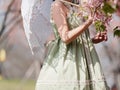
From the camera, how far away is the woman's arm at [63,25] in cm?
283

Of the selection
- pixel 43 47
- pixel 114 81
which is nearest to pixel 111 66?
pixel 114 81

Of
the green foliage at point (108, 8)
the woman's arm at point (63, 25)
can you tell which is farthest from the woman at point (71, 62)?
the green foliage at point (108, 8)

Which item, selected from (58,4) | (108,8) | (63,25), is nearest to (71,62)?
(63,25)

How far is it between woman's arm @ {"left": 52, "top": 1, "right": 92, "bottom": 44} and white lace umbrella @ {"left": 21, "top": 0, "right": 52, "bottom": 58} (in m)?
0.21

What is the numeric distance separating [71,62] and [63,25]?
0.78ft

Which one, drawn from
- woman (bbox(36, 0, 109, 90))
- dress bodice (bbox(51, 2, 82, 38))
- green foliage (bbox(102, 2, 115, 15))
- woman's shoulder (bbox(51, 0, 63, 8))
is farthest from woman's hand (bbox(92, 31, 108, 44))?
green foliage (bbox(102, 2, 115, 15))

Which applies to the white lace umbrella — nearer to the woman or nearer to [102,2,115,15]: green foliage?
the woman

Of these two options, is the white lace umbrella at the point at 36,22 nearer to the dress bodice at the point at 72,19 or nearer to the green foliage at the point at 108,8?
the dress bodice at the point at 72,19

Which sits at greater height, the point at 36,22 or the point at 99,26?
the point at 99,26

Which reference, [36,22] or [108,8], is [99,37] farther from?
[108,8]

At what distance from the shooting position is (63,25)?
9.71 feet

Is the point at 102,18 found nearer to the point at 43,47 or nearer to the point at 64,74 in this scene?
the point at 64,74

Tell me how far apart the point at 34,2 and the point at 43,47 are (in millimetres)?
338

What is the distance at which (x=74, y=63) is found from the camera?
3.03m
